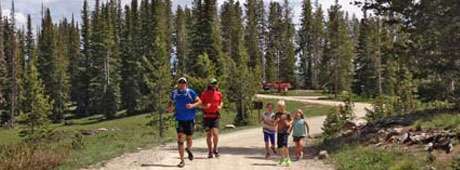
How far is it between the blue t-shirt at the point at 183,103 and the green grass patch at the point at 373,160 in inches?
146

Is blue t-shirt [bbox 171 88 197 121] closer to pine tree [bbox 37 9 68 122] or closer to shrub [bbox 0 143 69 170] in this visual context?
shrub [bbox 0 143 69 170]

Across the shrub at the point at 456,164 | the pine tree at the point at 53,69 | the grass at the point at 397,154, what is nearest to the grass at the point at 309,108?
the grass at the point at 397,154

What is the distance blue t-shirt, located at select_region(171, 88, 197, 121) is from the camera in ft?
51.4

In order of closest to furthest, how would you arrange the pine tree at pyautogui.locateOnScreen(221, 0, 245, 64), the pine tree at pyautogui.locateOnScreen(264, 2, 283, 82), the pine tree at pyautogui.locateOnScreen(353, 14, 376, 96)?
the pine tree at pyautogui.locateOnScreen(353, 14, 376, 96) → the pine tree at pyautogui.locateOnScreen(221, 0, 245, 64) → the pine tree at pyautogui.locateOnScreen(264, 2, 283, 82)

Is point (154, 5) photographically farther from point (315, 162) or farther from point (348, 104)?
point (315, 162)

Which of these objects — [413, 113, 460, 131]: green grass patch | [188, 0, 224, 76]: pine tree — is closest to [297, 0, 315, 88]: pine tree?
[188, 0, 224, 76]: pine tree

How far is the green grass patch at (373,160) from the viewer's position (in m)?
14.8

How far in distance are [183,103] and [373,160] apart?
4638mm

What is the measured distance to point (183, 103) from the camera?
1572 centimetres

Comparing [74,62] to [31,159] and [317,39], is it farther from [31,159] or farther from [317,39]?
[31,159]

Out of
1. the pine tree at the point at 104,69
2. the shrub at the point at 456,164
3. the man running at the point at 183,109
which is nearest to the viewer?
the shrub at the point at 456,164

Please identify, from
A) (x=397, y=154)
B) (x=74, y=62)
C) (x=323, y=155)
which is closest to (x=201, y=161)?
(x=323, y=155)

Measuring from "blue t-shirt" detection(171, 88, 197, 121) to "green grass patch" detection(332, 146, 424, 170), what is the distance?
3717 mm

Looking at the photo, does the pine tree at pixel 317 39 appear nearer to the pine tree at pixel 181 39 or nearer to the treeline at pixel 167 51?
the treeline at pixel 167 51
